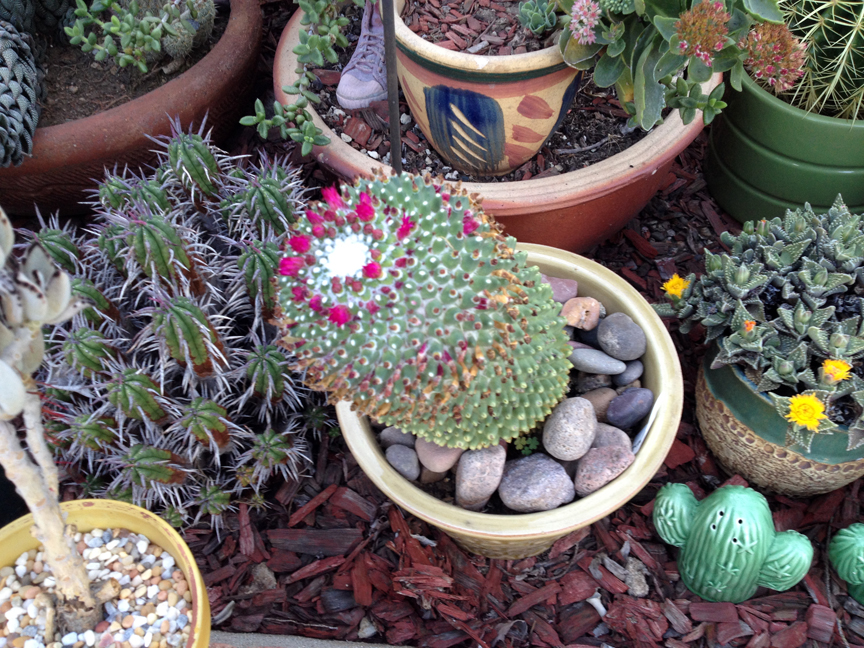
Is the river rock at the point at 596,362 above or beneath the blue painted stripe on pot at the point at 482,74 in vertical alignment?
beneath

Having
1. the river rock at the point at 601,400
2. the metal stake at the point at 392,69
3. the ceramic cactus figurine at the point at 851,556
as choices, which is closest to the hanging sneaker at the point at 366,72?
the metal stake at the point at 392,69

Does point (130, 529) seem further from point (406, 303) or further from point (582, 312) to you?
point (582, 312)

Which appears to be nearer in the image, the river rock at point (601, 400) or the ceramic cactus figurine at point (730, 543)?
the ceramic cactus figurine at point (730, 543)

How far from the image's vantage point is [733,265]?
57.5 inches

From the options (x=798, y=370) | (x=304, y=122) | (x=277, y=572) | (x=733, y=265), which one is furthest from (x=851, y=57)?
(x=277, y=572)

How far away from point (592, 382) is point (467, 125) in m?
0.69

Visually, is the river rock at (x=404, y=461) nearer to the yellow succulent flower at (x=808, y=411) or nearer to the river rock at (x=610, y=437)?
the river rock at (x=610, y=437)

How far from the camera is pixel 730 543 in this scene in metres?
1.31

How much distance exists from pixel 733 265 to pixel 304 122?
1084 millimetres

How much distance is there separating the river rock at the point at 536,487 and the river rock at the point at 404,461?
0.56 ft

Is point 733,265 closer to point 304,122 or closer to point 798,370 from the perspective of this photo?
point 798,370

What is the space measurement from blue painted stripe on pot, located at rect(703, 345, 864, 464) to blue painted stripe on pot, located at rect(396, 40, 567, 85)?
778mm

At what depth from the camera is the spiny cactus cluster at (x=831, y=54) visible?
5.52 feet

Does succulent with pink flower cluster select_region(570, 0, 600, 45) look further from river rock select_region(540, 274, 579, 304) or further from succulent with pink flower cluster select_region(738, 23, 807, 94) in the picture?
river rock select_region(540, 274, 579, 304)
